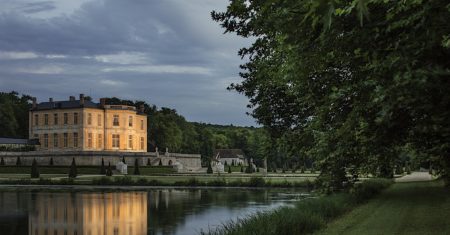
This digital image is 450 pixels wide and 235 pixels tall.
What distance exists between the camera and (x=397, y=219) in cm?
1482

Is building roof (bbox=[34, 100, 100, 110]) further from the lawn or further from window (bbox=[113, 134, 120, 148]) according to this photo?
the lawn

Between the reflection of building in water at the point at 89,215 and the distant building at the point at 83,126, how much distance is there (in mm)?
52569

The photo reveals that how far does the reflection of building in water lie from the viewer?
72.3ft

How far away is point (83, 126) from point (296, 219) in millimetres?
77677

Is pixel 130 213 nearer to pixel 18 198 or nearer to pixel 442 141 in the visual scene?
pixel 18 198

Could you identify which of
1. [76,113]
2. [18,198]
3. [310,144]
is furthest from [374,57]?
[76,113]

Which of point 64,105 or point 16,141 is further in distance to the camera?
point 64,105

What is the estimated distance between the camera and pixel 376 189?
1011 inches

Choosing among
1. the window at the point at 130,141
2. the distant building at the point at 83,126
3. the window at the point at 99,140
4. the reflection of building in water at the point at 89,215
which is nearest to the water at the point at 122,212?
the reflection of building in water at the point at 89,215

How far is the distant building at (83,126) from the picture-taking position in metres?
87.6

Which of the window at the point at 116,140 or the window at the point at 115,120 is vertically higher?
the window at the point at 115,120

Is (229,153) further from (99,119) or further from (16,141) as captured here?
(16,141)

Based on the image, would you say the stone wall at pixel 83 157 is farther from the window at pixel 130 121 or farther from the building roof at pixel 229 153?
the building roof at pixel 229 153

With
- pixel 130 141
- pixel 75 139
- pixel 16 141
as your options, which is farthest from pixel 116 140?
pixel 16 141
